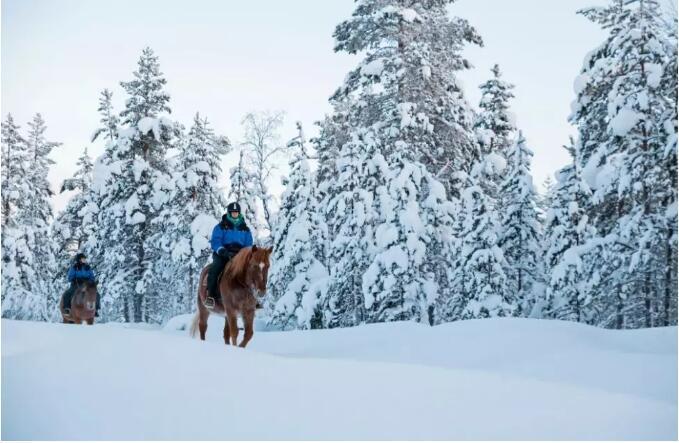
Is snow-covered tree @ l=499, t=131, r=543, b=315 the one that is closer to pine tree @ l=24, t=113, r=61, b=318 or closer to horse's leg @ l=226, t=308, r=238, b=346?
horse's leg @ l=226, t=308, r=238, b=346

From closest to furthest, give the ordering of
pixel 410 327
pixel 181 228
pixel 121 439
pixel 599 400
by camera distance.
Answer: pixel 121 439 < pixel 599 400 < pixel 410 327 < pixel 181 228

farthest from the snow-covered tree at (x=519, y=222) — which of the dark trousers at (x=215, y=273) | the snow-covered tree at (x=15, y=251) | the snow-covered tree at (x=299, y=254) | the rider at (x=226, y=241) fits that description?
the snow-covered tree at (x=15, y=251)

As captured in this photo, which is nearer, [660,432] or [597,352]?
[660,432]

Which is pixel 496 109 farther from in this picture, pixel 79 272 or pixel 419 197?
pixel 79 272

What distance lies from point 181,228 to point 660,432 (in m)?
29.7

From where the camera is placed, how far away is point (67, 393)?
4922mm

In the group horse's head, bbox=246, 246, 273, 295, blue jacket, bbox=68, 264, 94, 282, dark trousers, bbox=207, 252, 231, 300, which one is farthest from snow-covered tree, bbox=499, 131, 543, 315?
horse's head, bbox=246, 246, 273, 295

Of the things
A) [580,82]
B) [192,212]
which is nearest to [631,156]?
[580,82]

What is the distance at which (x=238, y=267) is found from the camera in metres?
11.0

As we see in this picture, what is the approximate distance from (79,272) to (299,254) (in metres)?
10.6

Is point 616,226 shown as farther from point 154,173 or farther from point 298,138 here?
point 154,173

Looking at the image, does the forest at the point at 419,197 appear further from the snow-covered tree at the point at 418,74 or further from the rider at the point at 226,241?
the rider at the point at 226,241

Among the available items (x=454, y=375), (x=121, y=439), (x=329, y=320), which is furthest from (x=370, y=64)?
(x=121, y=439)

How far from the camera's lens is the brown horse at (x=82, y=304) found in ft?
59.1
